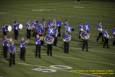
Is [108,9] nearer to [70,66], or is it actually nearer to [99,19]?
[99,19]

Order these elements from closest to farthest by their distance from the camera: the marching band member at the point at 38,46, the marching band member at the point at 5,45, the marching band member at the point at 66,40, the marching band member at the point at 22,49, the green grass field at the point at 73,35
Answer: the green grass field at the point at 73,35 < the marching band member at the point at 22,49 < the marching band member at the point at 5,45 < the marching band member at the point at 38,46 < the marching band member at the point at 66,40

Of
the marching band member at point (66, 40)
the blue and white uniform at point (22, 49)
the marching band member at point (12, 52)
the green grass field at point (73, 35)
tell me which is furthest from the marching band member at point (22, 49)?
the marching band member at point (66, 40)

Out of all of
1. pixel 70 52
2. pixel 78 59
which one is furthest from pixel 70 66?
pixel 70 52

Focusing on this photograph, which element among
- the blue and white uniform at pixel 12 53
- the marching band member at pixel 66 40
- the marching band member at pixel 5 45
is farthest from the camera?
the marching band member at pixel 66 40

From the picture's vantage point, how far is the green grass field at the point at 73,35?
3039cm

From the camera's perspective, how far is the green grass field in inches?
1196

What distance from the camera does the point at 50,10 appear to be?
66.8 m

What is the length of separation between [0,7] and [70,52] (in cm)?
3733

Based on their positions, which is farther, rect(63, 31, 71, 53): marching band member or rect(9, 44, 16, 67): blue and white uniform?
rect(63, 31, 71, 53): marching band member

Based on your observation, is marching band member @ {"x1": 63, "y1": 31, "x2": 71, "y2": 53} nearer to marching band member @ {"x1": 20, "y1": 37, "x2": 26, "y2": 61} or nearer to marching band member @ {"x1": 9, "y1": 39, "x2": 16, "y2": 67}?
marching band member @ {"x1": 20, "y1": 37, "x2": 26, "y2": 61}

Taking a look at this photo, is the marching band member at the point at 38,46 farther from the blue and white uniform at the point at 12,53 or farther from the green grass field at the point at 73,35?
the blue and white uniform at the point at 12,53

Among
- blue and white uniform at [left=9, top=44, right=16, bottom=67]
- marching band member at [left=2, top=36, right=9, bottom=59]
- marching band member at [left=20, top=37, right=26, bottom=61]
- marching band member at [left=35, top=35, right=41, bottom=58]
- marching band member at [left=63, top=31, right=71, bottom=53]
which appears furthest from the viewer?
marching band member at [left=63, top=31, right=71, bottom=53]

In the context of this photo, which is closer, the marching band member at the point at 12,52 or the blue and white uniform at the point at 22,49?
the marching band member at the point at 12,52

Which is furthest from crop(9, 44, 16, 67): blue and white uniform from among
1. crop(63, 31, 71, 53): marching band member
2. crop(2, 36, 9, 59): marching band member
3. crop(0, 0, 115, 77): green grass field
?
crop(63, 31, 71, 53): marching band member
